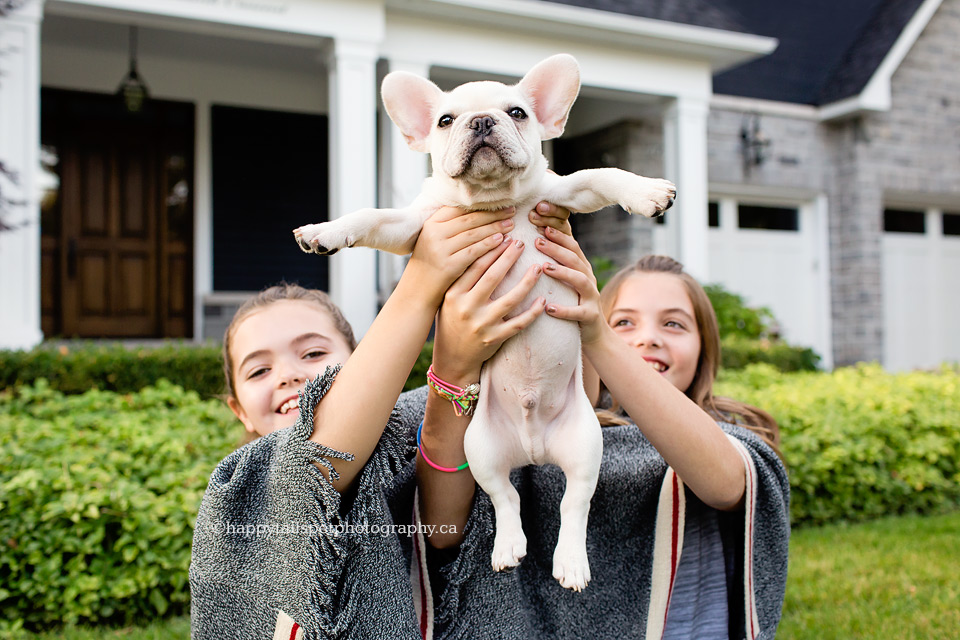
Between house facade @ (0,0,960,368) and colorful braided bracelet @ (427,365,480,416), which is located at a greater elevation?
house facade @ (0,0,960,368)

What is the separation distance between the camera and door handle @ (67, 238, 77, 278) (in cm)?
945

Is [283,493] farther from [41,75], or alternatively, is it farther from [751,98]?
[751,98]

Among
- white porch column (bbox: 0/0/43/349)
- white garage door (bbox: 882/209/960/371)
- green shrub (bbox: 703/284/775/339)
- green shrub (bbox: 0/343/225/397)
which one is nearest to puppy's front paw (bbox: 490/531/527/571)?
green shrub (bbox: 0/343/225/397)

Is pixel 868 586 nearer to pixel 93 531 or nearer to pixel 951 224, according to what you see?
pixel 93 531

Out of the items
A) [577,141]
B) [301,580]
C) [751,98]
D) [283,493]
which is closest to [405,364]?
[283,493]

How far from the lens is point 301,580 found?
1658 mm


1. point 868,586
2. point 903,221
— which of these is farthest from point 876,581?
point 903,221

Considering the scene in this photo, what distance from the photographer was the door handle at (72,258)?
31.0ft

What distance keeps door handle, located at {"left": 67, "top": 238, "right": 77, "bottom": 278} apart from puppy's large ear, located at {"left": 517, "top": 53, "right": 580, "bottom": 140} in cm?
904

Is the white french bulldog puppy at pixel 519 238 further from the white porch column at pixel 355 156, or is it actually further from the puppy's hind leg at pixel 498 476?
the white porch column at pixel 355 156

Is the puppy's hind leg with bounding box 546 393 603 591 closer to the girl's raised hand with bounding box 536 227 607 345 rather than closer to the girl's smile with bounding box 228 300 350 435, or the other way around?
the girl's raised hand with bounding box 536 227 607 345

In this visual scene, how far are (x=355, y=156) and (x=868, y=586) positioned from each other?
5.79 m

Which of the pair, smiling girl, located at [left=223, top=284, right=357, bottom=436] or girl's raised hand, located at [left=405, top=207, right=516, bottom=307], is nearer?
girl's raised hand, located at [left=405, top=207, right=516, bottom=307]

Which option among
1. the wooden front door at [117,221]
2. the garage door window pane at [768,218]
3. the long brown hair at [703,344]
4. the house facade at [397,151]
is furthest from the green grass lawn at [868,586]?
the garage door window pane at [768,218]
